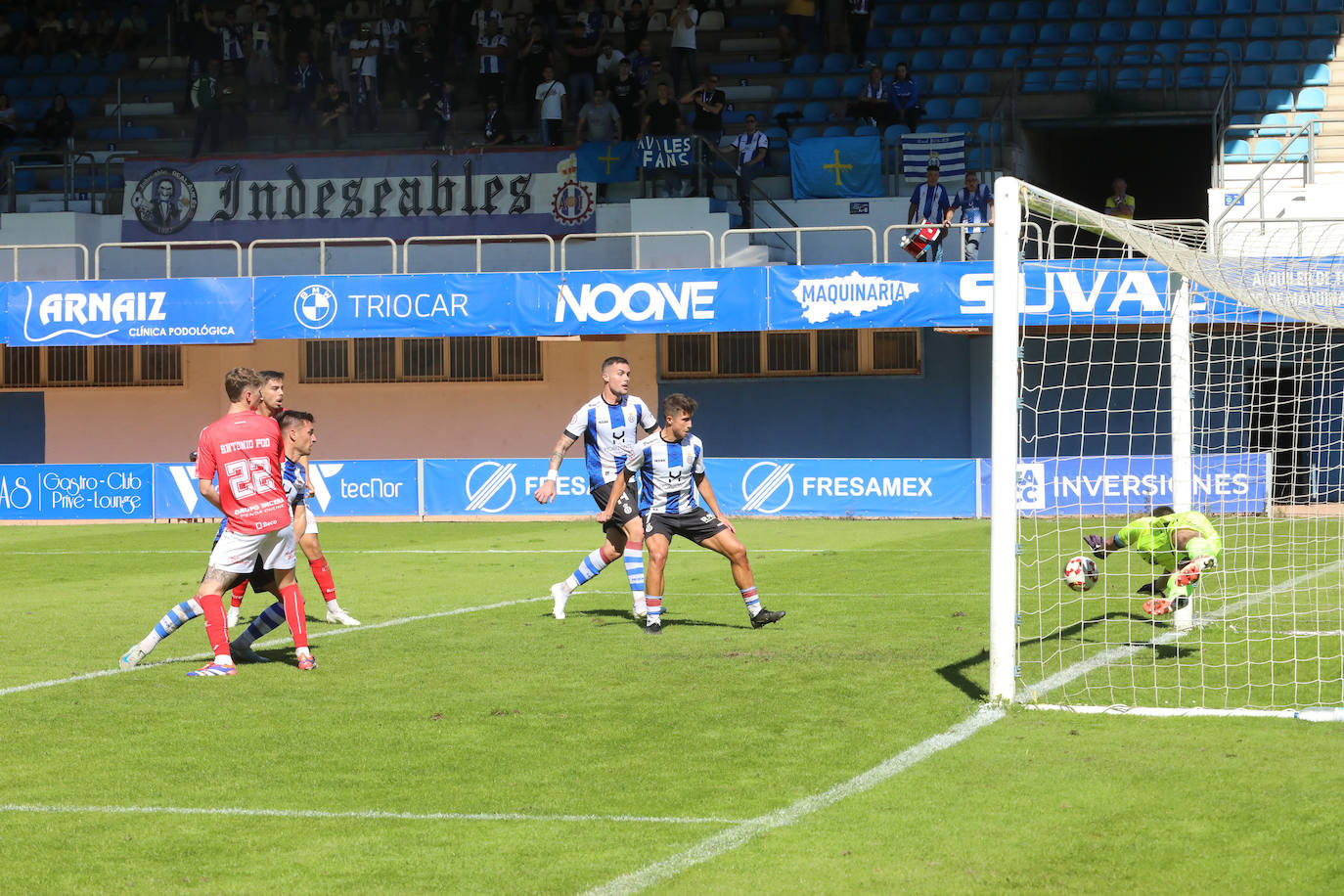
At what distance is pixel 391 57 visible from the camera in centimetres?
3139

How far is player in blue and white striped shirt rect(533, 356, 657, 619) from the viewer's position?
12.2 m

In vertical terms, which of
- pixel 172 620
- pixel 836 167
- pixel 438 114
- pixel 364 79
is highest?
pixel 364 79

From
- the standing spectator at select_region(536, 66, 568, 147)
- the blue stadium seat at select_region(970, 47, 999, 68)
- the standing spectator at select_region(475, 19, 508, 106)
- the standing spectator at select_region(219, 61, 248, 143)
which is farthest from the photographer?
the standing spectator at select_region(219, 61, 248, 143)

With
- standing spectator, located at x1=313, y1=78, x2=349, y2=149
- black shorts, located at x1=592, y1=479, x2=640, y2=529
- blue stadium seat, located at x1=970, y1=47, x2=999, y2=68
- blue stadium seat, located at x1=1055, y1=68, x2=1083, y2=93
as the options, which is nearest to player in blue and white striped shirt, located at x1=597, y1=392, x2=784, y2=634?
black shorts, located at x1=592, y1=479, x2=640, y2=529

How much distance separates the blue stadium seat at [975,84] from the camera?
30.1m

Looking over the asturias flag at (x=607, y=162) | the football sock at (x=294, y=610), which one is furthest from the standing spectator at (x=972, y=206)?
the football sock at (x=294, y=610)

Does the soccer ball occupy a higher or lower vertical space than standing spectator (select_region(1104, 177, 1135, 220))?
lower

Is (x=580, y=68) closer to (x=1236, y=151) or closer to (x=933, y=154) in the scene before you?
(x=933, y=154)

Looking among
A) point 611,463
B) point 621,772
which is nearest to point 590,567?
point 611,463

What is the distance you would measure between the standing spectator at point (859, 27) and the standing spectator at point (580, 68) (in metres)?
4.91

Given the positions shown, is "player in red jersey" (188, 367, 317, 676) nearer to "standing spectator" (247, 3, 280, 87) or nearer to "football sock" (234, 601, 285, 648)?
"football sock" (234, 601, 285, 648)

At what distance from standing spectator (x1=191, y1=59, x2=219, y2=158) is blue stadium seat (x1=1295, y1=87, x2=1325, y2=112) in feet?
64.7

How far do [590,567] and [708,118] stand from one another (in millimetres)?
17617

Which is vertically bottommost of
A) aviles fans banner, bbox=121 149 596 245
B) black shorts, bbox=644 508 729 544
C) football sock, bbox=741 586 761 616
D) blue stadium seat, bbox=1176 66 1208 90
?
football sock, bbox=741 586 761 616
